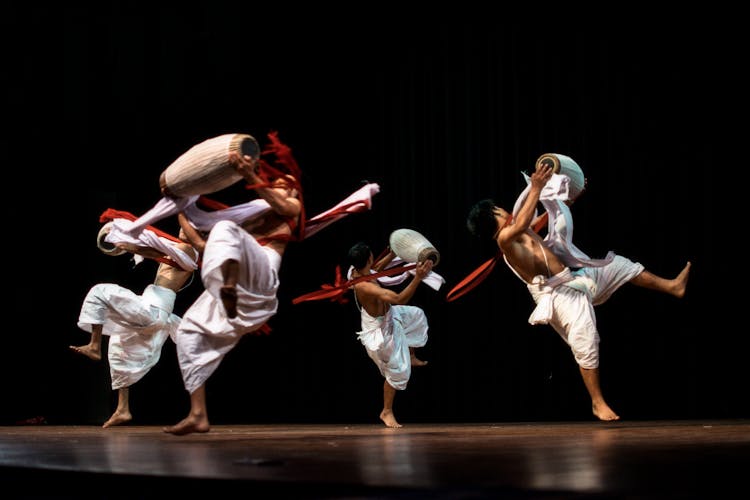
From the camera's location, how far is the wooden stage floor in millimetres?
1904

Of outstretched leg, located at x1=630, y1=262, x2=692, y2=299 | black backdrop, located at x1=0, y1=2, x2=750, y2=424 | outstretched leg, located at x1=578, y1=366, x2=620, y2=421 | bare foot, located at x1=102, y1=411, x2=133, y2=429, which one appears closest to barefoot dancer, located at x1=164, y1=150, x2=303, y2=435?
outstretched leg, located at x1=578, y1=366, x2=620, y2=421

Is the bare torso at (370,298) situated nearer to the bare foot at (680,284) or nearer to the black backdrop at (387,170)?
the black backdrop at (387,170)

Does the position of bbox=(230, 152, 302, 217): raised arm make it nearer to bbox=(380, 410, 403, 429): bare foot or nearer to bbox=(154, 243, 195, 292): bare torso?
bbox=(380, 410, 403, 429): bare foot

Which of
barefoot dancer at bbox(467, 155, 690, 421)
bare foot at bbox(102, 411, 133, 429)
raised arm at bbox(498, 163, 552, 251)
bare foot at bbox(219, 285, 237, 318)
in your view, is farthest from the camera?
bare foot at bbox(102, 411, 133, 429)

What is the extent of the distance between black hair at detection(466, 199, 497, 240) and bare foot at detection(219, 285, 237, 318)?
2.05m

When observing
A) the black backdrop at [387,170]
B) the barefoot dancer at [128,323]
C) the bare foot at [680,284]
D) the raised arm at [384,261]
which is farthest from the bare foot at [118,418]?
the bare foot at [680,284]

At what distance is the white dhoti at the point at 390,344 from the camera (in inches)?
242

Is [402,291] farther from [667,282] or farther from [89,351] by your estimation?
[89,351]

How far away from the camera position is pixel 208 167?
3.98 meters

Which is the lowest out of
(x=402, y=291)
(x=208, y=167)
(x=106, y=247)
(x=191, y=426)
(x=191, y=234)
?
(x=402, y=291)

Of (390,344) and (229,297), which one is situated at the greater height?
(229,297)

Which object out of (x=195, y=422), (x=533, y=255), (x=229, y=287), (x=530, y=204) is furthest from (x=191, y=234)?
(x=533, y=255)

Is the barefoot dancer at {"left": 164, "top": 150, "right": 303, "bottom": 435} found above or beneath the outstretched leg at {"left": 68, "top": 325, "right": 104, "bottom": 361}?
above

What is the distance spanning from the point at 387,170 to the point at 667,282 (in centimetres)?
234
